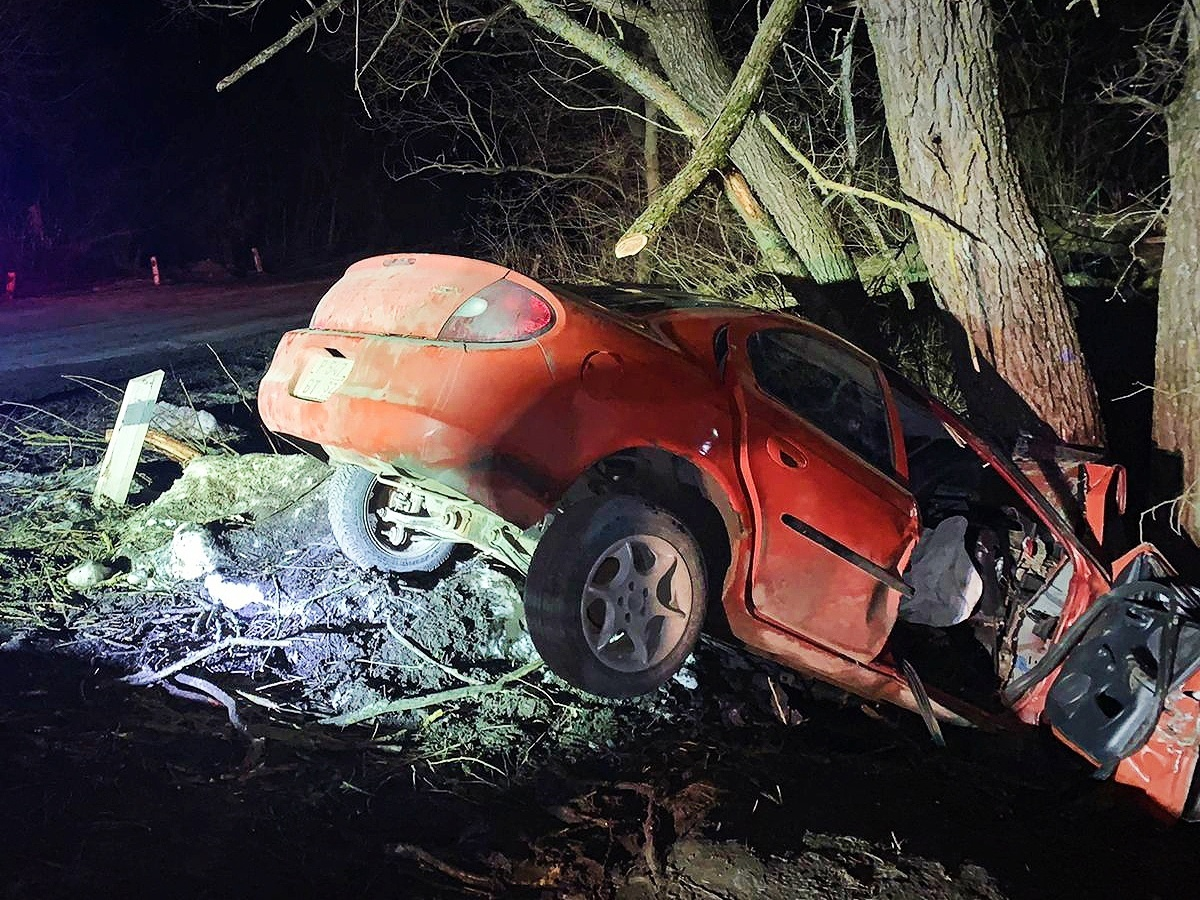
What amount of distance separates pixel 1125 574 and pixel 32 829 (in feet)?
13.8

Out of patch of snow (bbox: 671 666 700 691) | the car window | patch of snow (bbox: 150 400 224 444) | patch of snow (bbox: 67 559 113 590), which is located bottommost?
patch of snow (bbox: 67 559 113 590)

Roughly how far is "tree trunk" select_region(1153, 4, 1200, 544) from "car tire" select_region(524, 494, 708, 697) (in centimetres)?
298

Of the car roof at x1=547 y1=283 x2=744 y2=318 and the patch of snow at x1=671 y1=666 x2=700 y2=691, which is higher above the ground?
the car roof at x1=547 y1=283 x2=744 y2=318

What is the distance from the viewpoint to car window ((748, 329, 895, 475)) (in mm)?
4109

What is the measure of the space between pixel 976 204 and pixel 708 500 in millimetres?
2814

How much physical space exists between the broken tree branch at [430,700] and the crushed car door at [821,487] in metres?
1.07

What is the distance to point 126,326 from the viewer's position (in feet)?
39.5

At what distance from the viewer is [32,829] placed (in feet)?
8.93

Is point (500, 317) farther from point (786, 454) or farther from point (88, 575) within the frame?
point (88, 575)

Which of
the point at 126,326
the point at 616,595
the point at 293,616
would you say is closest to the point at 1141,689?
the point at 616,595

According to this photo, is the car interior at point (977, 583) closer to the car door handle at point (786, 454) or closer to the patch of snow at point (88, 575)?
the car door handle at point (786, 454)

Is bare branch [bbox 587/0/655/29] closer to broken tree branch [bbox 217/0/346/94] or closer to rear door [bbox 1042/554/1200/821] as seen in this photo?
broken tree branch [bbox 217/0/346/94]

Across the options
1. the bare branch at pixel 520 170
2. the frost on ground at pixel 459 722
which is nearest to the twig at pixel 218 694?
the frost on ground at pixel 459 722

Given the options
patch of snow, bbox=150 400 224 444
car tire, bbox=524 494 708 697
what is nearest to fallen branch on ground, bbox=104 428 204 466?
patch of snow, bbox=150 400 224 444
